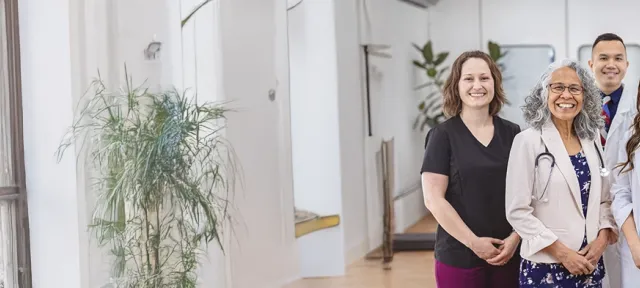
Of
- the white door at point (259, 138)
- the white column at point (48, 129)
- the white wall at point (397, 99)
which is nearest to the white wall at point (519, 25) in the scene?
the white wall at point (397, 99)

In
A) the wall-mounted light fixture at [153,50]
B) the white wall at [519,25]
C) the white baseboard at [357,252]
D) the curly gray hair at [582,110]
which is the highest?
the white wall at [519,25]

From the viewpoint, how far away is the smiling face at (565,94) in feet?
7.39

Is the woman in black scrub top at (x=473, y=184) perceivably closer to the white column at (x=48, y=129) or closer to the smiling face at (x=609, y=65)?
the smiling face at (x=609, y=65)

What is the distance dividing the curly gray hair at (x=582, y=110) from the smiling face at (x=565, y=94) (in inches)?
0.6

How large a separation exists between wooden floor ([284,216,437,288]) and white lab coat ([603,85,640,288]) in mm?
1687

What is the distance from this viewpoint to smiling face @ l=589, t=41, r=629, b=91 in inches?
109

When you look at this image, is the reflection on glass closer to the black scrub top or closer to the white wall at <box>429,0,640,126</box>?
the white wall at <box>429,0,640,126</box>

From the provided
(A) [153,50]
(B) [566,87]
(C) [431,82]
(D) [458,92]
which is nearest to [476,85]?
(D) [458,92]

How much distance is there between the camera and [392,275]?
15.4 ft

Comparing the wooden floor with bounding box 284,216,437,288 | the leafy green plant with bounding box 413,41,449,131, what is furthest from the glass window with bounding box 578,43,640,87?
the wooden floor with bounding box 284,216,437,288

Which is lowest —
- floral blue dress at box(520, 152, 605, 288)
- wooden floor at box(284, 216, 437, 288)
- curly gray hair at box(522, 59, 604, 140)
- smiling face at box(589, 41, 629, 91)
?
wooden floor at box(284, 216, 437, 288)

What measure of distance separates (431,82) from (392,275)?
1762mm

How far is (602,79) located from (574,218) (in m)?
0.79

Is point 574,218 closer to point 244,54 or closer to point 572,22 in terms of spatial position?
point 244,54
